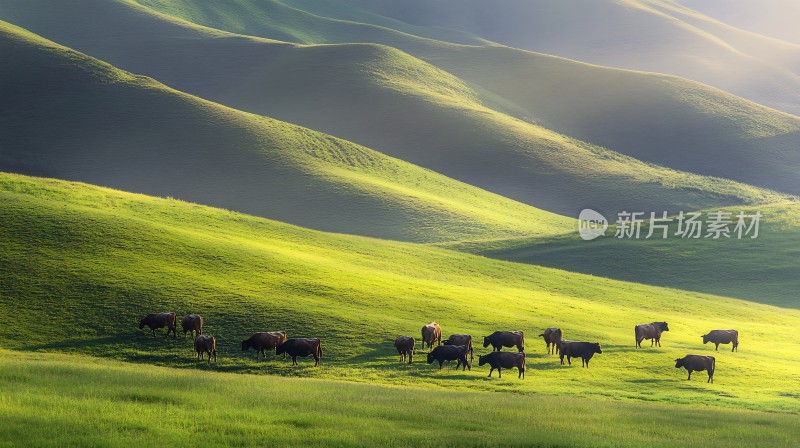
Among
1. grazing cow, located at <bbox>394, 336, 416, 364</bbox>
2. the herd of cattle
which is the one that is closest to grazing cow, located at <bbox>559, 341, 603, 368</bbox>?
the herd of cattle

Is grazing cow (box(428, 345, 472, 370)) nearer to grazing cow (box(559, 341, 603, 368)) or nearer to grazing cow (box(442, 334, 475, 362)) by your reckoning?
grazing cow (box(442, 334, 475, 362))

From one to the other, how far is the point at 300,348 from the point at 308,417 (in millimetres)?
16676

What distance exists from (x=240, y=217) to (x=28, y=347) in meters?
43.2

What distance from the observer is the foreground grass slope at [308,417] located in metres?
19.9

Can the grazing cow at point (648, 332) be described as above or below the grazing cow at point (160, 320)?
above

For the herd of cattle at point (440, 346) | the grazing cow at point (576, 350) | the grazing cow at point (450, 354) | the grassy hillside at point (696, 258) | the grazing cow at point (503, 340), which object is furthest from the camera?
the grassy hillside at point (696, 258)

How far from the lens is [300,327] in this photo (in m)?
45.1

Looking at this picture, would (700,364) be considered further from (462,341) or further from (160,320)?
(160,320)

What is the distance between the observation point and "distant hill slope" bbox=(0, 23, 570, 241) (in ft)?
494

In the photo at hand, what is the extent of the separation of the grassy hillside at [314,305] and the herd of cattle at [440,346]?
0.67m

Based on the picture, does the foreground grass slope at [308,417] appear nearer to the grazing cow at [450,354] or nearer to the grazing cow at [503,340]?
the grazing cow at [450,354]

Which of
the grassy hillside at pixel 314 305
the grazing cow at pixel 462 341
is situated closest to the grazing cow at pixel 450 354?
the grassy hillside at pixel 314 305

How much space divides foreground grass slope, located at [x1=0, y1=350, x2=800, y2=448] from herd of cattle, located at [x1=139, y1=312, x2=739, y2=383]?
24.3 feet

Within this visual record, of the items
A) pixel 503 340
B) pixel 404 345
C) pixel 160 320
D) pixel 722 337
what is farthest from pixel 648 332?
pixel 160 320
